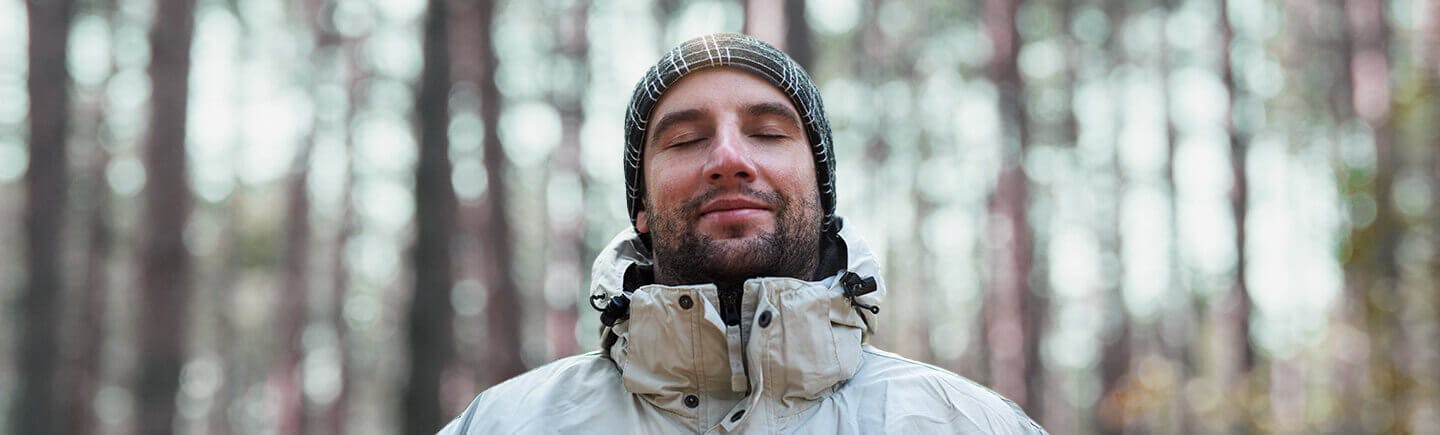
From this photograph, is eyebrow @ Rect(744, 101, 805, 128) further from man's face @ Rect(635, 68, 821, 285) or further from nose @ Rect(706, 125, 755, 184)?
nose @ Rect(706, 125, 755, 184)

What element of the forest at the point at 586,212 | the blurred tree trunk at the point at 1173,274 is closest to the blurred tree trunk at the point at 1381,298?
the forest at the point at 586,212

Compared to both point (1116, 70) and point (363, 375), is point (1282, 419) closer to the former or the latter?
point (1116, 70)

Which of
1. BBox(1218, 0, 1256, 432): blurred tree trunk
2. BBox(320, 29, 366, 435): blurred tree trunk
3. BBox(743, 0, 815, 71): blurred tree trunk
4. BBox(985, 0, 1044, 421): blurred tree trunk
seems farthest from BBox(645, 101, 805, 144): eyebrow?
BBox(320, 29, 366, 435): blurred tree trunk

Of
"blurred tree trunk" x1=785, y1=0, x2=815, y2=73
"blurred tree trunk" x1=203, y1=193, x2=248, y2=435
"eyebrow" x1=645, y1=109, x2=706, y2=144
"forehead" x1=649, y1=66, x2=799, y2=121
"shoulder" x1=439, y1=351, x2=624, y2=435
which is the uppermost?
"blurred tree trunk" x1=785, y1=0, x2=815, y2=73

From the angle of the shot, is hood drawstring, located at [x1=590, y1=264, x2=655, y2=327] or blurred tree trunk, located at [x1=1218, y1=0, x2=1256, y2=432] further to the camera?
blurred tree trunk, located at [x1=1218, y1=0, x2=1256, y2=432]

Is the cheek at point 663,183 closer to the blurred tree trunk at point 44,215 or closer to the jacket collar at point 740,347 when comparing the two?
the jacket collar at point 740,347

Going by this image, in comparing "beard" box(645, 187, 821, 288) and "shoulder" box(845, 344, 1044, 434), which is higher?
"beard" box(645, 187, 821, 288)

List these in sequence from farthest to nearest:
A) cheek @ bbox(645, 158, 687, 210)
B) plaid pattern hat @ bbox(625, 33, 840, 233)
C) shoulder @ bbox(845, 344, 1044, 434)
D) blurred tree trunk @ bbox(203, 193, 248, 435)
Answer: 1. blurred tree trunk @ bbox(203, 193, 248, 435)
2. plaid pattern hat @ bbox(625, 33, 840, 233)
3. cheek @ bbox(645, 158, 687, 210)
4. shoulder @ bbox(845, 344, 1044, 434)

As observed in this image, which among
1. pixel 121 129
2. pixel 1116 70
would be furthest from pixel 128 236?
pixel 1116 70

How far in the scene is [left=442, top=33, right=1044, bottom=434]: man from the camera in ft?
6.61

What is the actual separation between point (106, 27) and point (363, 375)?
11.1m

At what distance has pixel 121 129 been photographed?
757 inches

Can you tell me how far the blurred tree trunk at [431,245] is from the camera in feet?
30.4

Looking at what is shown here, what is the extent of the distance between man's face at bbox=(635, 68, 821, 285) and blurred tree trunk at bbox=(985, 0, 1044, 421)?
13293 mm
